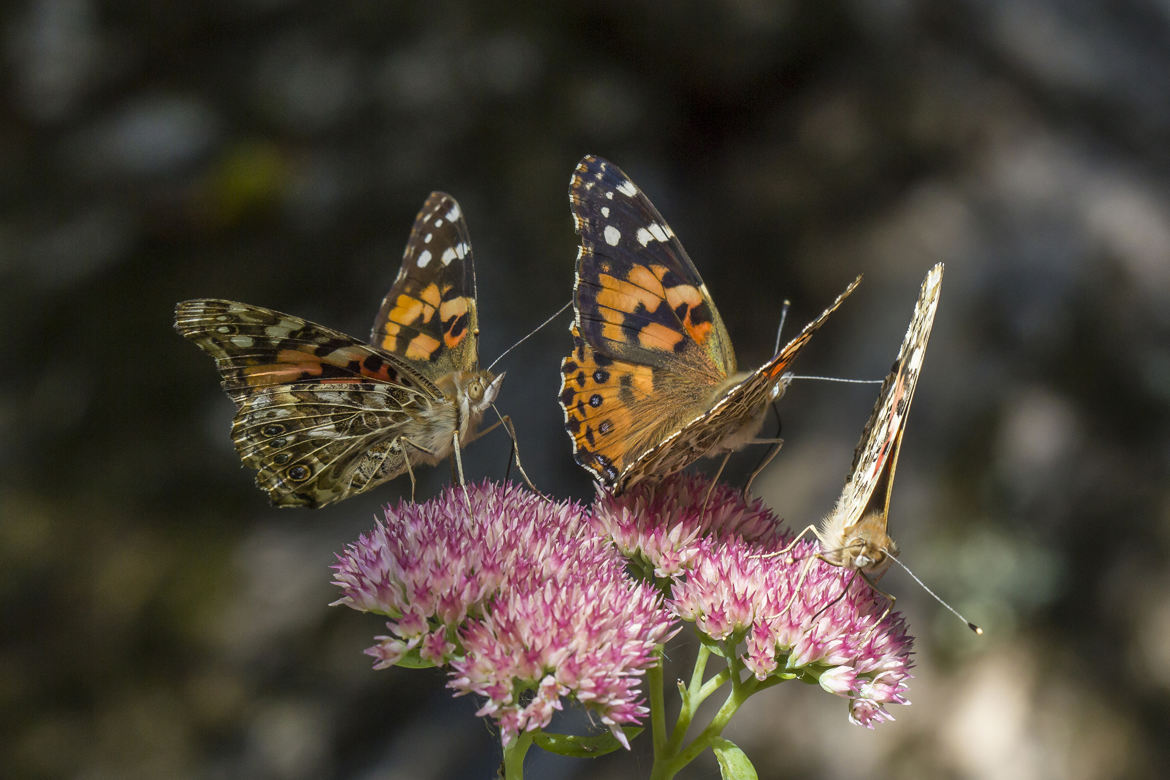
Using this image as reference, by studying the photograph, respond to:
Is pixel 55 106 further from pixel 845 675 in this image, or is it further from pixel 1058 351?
pixel 1058 351

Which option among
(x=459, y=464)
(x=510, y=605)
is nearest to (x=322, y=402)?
(x=459, y=464)

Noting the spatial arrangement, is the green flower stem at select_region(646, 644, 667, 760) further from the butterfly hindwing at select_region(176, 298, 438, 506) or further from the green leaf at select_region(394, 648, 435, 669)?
the butterfly hindwing at select_region(176, 298, 438, 506)

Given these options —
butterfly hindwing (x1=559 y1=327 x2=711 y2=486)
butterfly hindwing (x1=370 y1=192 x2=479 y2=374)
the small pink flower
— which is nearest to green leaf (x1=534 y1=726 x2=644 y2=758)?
the small pink flower

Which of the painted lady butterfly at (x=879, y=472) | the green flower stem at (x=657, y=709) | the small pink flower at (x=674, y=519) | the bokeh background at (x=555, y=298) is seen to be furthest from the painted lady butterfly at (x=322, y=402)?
the bokeh background at (x=555, y=298)

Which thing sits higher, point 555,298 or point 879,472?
point 879,472

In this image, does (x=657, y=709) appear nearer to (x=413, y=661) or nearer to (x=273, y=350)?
(x=413, y=661)
